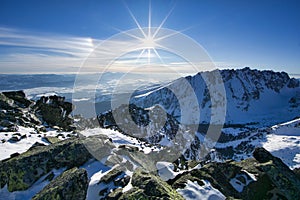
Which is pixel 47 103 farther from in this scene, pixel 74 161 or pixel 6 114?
pixel 74 161

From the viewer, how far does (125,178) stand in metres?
17.6

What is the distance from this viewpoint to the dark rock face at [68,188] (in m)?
14.5

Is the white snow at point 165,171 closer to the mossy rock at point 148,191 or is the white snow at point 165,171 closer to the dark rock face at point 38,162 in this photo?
the mossy rock at point 148,191

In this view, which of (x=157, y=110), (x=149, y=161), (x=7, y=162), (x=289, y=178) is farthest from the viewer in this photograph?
(x=157, y=110)

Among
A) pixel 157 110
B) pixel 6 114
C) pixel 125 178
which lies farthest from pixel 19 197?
pixel 157 110

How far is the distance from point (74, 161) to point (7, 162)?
502 centimetres

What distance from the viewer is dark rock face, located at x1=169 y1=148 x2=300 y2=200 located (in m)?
20.5

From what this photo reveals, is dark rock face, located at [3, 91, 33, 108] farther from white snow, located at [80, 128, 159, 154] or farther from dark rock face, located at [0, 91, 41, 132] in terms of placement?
white snow, located at [80, 128, 159, 154]

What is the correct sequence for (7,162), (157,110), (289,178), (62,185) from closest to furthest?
(62,185) < (7,162) < (289,178) < (157,110)

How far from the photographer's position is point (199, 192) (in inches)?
716

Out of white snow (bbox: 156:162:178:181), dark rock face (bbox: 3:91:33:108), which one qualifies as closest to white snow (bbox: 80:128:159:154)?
white snow (bbox: 156:162:178:181)

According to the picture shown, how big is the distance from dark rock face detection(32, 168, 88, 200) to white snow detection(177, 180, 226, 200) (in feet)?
23.7

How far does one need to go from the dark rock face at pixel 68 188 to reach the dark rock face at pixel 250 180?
23.9ft

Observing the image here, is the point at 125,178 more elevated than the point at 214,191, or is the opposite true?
the point at 125,178
